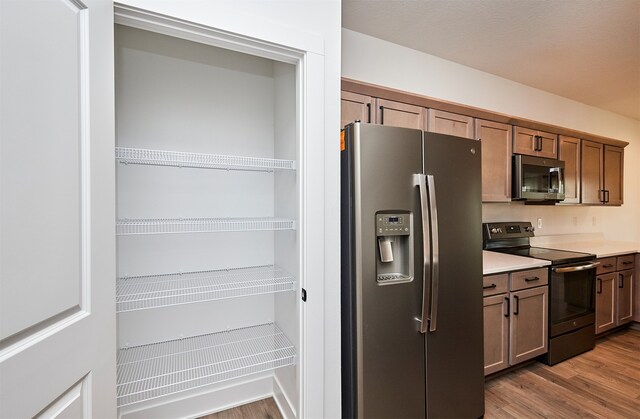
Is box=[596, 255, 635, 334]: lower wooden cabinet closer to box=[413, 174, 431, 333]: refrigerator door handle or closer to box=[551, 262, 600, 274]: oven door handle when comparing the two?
box=[551, 262, 600, 274]: oven door handle

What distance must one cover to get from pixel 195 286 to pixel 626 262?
13.4 ft

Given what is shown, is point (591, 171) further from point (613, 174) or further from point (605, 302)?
point (605, 302)

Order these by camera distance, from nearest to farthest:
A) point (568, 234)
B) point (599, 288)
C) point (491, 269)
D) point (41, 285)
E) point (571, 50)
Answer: point (41, 285) < point (491, 269) < point (571, 50) < point (599, 288) < point (568, 234)

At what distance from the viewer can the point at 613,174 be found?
3490 millimetres

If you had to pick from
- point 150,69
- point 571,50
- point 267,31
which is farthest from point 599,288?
point 150,69

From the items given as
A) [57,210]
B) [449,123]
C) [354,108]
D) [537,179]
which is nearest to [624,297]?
[537,179]

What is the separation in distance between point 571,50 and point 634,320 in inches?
115

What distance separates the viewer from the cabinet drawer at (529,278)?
2.15m

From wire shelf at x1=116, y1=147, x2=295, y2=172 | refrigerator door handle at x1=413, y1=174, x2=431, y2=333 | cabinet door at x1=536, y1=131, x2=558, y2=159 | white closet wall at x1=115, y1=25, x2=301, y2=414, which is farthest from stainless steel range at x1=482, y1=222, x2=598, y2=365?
wire shelf at x1=116, y1=147, x2=295, y2=172

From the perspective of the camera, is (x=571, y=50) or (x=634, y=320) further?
(x=634, y=320)

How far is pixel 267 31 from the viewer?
1.31m

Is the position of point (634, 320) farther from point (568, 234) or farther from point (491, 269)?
point (491, 269)

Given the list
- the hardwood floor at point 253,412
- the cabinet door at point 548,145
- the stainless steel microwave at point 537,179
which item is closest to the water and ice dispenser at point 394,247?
the hardwood floor at point 253,412

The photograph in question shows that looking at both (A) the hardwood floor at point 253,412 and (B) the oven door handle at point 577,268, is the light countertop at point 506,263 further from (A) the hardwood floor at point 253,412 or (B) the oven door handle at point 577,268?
(A) the hardwood floor at point 253,412
